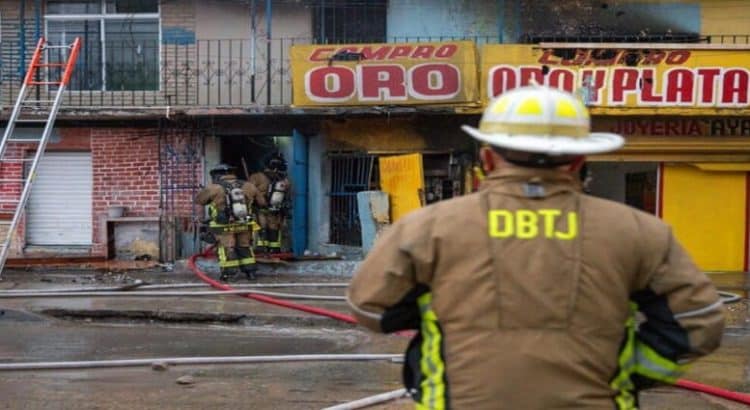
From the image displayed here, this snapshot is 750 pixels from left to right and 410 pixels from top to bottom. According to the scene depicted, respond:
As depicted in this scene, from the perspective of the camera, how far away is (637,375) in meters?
2.16

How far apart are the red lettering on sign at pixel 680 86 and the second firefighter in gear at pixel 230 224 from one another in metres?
5.97

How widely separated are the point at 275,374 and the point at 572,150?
486cm

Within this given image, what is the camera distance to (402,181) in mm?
12875

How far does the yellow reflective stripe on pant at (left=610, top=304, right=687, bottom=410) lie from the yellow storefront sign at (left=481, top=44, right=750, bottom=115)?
10457 millimetres

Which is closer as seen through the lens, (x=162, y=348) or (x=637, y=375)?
(x=637, y=375)

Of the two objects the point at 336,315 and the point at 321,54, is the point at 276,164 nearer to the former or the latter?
the point at 321,54

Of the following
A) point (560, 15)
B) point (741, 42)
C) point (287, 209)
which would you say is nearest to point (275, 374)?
point (287, 209)

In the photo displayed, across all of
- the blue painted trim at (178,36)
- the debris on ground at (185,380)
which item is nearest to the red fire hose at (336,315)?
the debris on ground at (185,380)

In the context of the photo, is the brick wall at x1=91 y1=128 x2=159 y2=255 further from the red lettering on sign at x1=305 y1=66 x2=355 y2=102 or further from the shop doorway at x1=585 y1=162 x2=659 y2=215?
the shop doorway at x1=585 y1=162 x2=659 y2=215

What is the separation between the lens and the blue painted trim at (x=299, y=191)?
13242 millimetres

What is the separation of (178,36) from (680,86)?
737cm

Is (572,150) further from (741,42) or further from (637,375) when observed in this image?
(741,42)

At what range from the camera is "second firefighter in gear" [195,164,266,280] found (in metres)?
11.4

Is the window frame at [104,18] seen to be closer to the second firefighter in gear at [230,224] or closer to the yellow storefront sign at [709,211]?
the second firefighter in gear at [230,224]
